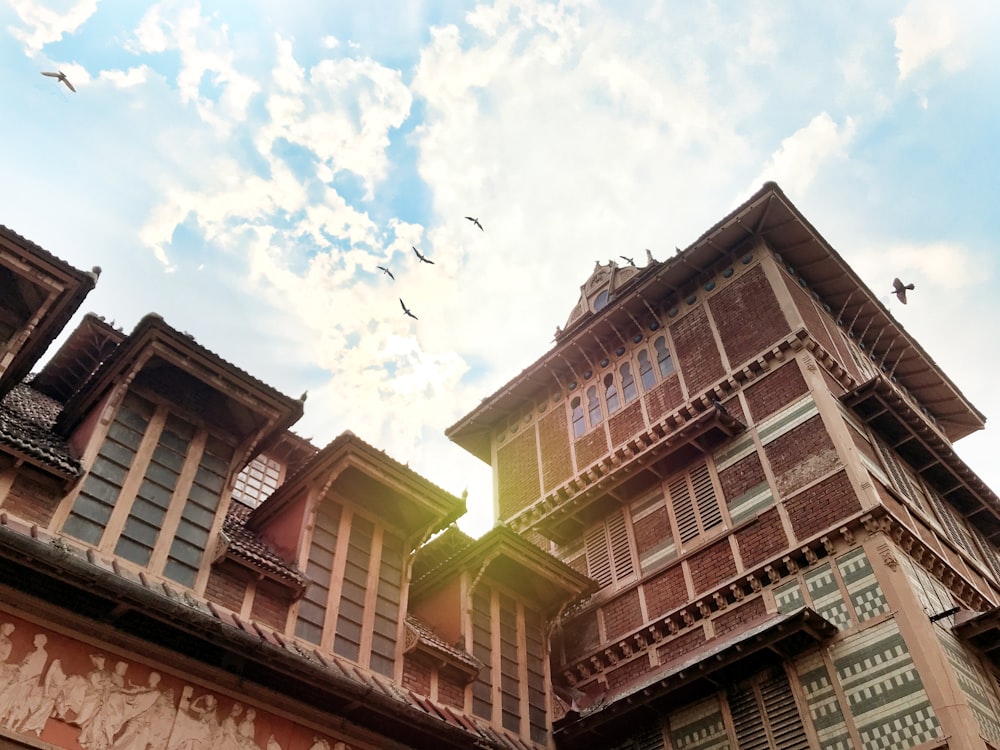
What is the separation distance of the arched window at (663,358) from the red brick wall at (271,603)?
1172cm

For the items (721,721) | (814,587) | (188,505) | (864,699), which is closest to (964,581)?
(814,587)

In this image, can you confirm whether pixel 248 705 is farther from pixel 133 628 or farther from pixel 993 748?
pixel 993 748

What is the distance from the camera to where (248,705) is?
10.9 m

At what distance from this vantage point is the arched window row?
21234 millimetres

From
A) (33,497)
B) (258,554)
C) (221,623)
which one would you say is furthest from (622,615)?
(33,497)

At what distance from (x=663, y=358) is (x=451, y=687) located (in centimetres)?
1054

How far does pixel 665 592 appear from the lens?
17.0 meters

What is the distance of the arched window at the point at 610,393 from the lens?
854 inches

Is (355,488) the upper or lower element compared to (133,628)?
upper

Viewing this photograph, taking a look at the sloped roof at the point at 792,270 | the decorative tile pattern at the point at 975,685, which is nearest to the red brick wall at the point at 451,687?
the decorative tile pattern at the point at 975,685

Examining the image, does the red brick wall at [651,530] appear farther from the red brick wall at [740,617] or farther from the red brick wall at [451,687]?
the red brick wall at [451,687]

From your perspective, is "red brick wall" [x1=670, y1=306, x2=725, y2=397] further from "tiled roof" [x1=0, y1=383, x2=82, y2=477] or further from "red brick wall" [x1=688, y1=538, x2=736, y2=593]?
"tiled roof" [x1=0, y1=383, x2=82, y2=477]

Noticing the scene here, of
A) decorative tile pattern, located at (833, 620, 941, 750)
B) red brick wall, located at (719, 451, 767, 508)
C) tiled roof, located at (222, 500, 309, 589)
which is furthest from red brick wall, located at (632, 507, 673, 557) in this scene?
tiled roof, located at (222, 500, 309, 589)

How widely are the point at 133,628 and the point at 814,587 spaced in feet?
36.6
